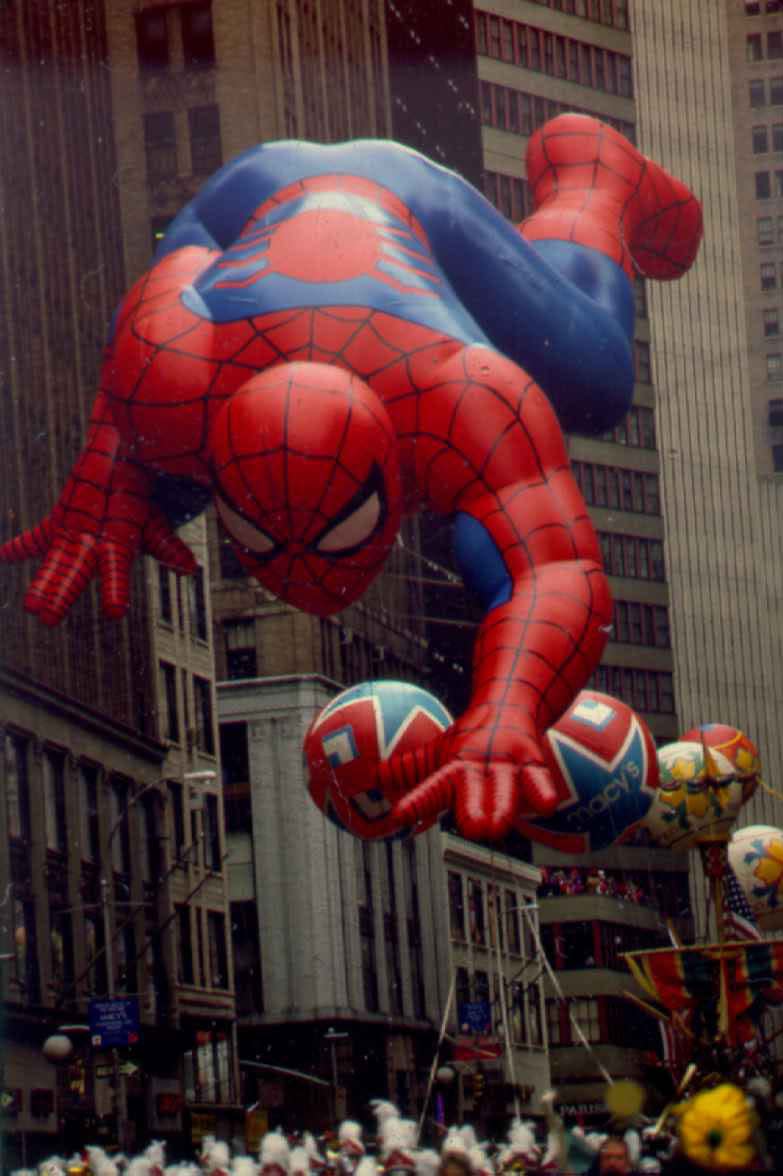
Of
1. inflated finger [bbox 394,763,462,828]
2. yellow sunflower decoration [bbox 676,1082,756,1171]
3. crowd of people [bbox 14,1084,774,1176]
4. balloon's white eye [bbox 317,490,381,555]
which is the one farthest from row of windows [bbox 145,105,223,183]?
yellow sunflower decoration [bbox 676,1082,756,1171]

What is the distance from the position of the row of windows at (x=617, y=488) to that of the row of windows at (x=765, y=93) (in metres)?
1.88

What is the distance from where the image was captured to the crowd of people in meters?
7.70

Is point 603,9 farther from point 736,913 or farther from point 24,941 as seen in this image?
point 24,941

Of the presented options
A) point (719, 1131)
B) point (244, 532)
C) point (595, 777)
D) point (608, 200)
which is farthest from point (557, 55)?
point (719, 1131)

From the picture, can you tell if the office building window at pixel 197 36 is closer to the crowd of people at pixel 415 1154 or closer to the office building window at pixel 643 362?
the office building window at pixel 643 362

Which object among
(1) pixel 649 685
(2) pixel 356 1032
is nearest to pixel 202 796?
(2) pixel 356 1032

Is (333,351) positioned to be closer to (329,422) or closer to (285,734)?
(329,422)

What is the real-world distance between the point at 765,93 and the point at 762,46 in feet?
0.71

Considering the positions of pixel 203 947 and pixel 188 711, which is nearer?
pixel 203 947

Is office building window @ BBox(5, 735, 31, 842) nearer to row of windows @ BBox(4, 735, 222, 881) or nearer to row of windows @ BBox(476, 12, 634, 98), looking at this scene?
row of windows @ BBox(4, 735, 222, 881)

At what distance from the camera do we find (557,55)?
1129cm

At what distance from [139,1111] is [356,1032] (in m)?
1.58

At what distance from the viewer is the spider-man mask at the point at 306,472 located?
8.62 metres

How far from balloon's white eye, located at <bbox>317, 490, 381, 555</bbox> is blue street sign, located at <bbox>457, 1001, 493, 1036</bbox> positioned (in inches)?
75.0
